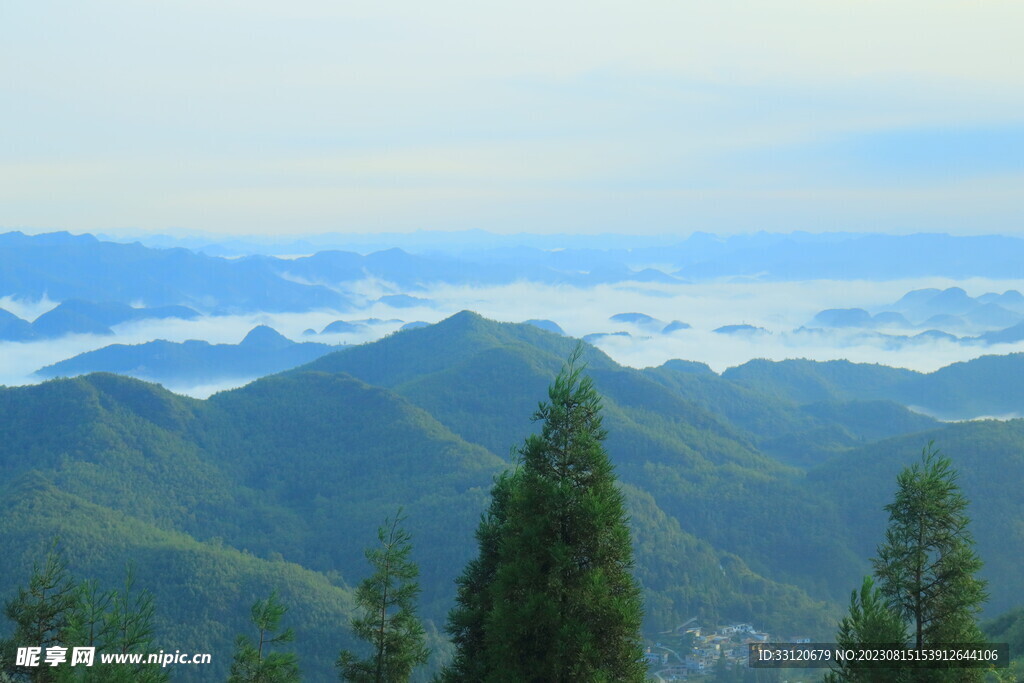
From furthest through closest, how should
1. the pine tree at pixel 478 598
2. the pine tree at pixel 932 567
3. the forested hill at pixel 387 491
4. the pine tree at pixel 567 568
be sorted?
the forested hill at pixel 387 491 < the pine tree at pixel 478 598 < the pine tree at pixel 567 568 < the pine tree at pixel 932 567

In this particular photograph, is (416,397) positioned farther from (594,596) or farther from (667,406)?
(594,596)

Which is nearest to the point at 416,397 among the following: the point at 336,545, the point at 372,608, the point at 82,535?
the point at 336,545

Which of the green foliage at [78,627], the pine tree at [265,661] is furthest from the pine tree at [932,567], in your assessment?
the green foliage at [78,627]

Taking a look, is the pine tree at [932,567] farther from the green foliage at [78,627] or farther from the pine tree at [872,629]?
the green foliage at [78,627]

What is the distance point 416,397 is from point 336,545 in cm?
5049

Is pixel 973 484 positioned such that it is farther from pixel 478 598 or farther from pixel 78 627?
pixel 78 627

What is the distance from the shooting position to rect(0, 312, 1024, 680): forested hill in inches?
3418

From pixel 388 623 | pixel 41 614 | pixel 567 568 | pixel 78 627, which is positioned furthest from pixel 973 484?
pixel 78 627

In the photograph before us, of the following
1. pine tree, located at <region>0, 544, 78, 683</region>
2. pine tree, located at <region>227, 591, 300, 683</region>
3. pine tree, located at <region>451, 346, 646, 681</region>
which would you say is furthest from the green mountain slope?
pine tree, located at <region>0, 544, 78, 683</region>

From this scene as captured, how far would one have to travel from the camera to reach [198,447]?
134000 mm

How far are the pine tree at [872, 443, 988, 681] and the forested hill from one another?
67767mm

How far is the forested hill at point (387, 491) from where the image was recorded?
285 ft

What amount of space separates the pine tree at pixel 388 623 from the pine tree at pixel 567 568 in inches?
313

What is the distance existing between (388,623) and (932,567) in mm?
14251
